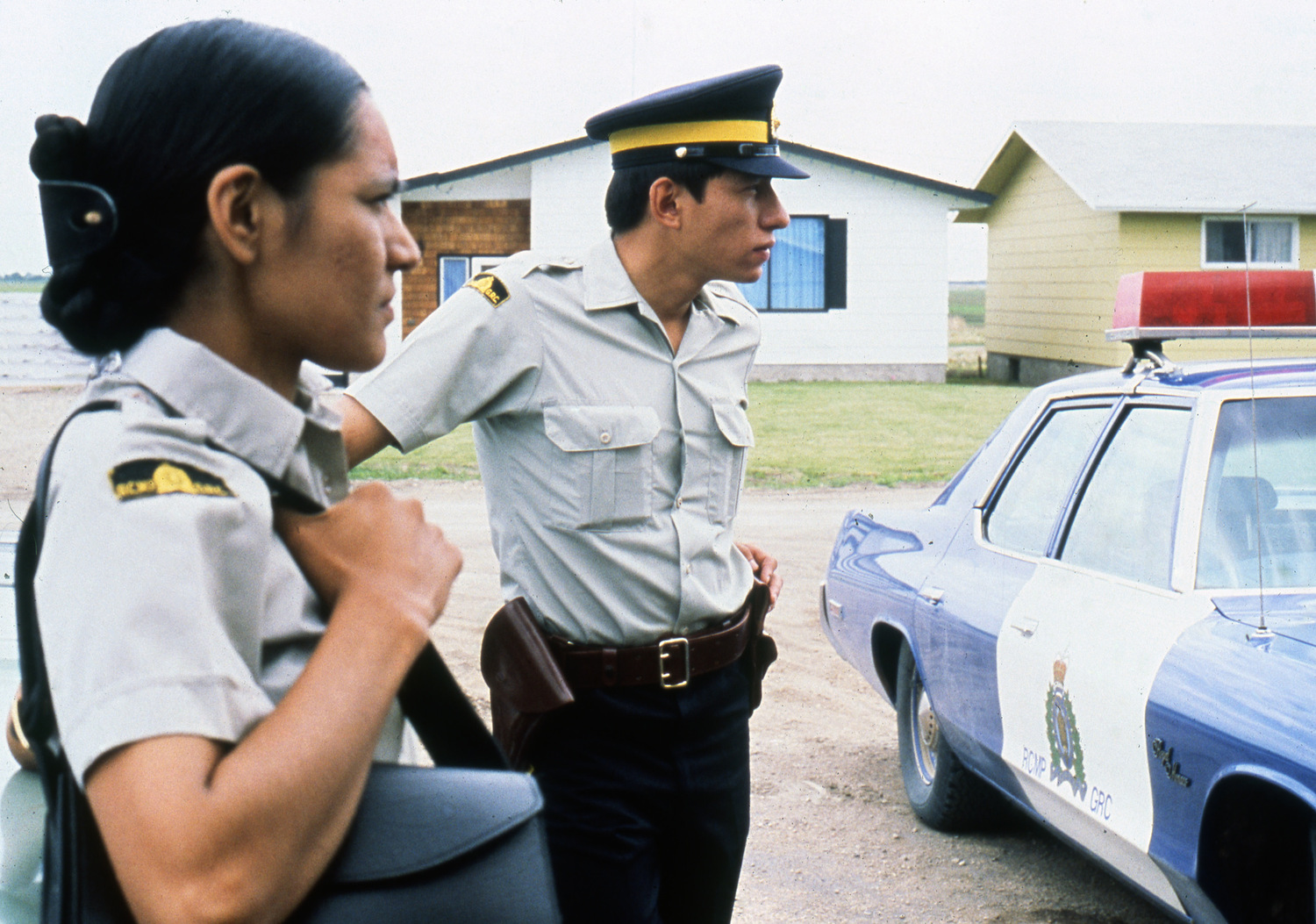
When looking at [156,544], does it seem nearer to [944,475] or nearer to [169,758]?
[169,758]

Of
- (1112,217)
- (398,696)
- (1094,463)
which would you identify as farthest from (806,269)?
(398,696)

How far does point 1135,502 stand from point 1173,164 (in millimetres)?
20006

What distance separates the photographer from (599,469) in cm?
251

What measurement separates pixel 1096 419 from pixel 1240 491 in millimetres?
671

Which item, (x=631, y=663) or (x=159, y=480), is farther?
(x=631, y=663)

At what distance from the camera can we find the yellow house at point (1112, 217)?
20.4 metres

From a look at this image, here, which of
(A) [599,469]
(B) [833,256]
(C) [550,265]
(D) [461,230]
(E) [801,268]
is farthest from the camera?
(D) [461,230]

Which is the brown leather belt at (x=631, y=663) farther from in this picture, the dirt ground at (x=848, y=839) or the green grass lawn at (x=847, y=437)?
the green grass lawn at (x=847, y=437)

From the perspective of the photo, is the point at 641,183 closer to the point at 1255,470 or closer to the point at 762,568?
the point at 762,568

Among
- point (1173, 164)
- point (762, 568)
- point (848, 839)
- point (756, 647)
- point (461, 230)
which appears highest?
point (1173, 164)

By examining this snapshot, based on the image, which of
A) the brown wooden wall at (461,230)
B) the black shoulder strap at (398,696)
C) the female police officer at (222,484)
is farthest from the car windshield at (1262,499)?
the brown wooden wall at (461,230)

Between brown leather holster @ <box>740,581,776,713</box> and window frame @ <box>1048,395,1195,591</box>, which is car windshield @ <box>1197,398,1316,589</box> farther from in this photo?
brown leather holster @ <box>740,581,776,713</box>

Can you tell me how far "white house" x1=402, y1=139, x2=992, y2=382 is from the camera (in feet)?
71.0

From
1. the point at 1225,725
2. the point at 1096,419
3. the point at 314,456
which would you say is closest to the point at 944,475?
the point at 1096,419
